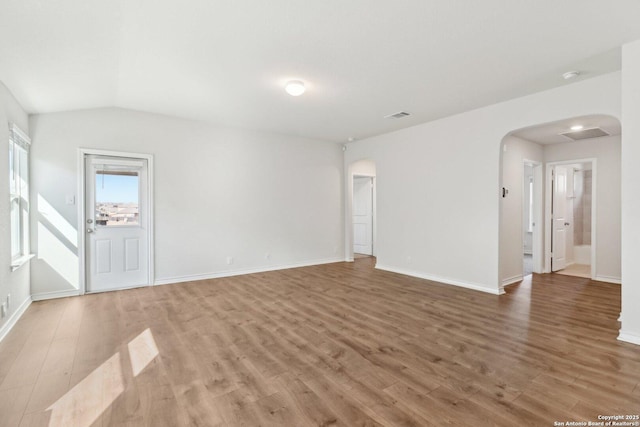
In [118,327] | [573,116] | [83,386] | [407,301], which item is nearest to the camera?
[83,386]

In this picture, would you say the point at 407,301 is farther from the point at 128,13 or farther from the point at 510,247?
the point at 128,13

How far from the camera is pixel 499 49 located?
2906mm

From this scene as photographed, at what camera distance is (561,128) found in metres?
4.86

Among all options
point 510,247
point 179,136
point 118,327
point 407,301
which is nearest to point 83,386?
point 118,327

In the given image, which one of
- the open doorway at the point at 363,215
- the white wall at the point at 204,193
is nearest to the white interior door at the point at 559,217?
the open doorway at the point at 363,215

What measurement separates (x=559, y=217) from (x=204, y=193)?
281 inches

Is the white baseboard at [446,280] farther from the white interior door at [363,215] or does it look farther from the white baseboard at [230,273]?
the white interior door at [363,215]

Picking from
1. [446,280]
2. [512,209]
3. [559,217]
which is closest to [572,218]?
[559,217]

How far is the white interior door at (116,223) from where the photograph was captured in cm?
465

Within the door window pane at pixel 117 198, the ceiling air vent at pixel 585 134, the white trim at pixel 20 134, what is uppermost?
the ceiling air vent at pixel 585 134

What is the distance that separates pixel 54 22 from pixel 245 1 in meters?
1.54

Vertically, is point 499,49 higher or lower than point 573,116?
higher

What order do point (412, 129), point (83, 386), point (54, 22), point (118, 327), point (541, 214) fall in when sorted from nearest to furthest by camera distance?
point (83, 386)
point (54, 22)
point (118, 327)
point (412, 129)
point (541, 214)

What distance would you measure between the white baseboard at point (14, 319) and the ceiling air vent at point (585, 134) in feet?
26.2
